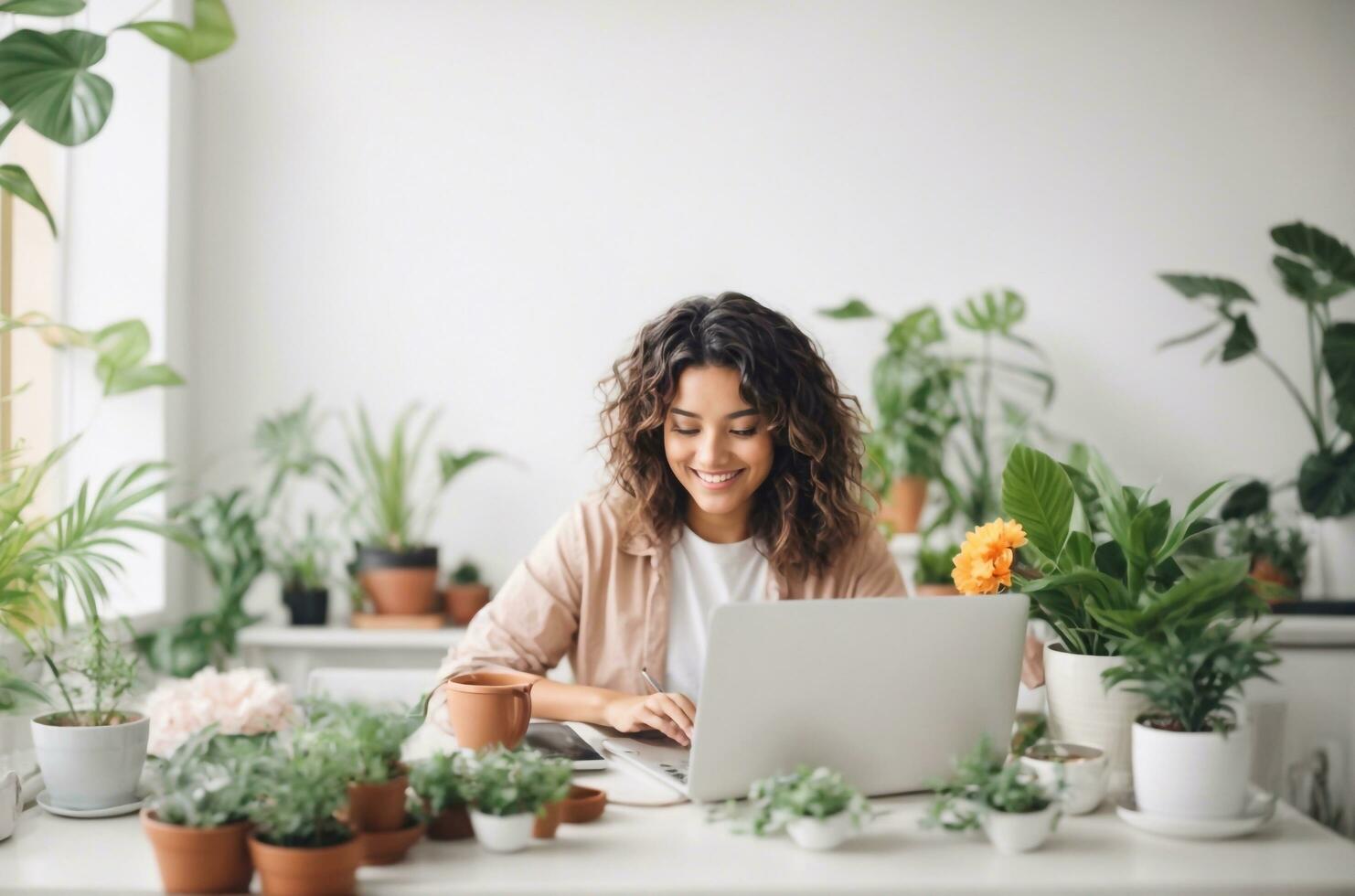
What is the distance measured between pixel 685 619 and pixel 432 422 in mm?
1525

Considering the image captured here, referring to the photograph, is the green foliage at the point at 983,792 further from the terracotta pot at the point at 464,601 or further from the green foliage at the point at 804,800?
the terracotta pot at the point at 464,601

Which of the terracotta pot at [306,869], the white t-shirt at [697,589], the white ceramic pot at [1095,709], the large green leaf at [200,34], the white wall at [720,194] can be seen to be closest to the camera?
the terracotta pot at [306,869]

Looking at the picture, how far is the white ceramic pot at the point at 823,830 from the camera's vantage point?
3.59 feet

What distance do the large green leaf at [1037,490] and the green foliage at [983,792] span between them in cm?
35

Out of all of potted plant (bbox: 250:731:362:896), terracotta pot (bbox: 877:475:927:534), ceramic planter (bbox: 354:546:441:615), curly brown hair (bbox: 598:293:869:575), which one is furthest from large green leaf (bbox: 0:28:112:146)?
terracotta pot (bbox: 877:475:927:534)

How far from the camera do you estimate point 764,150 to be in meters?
3.23

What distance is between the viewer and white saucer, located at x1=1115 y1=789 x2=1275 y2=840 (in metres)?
1.15

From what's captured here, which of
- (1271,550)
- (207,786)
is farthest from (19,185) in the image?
(1271,550)

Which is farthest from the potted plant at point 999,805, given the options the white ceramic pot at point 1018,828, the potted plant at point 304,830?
the potted plant at point 304,830

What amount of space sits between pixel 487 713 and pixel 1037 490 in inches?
28.0

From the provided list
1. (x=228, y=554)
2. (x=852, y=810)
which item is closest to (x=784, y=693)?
(x=852, y=810)

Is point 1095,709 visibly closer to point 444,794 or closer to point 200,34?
point 444,794

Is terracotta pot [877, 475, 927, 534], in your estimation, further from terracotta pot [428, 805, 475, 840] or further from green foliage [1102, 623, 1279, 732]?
terracotta pot [428, 805, 475, 840]

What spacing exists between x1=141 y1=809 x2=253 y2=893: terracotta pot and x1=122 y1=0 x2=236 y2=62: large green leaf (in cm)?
116
